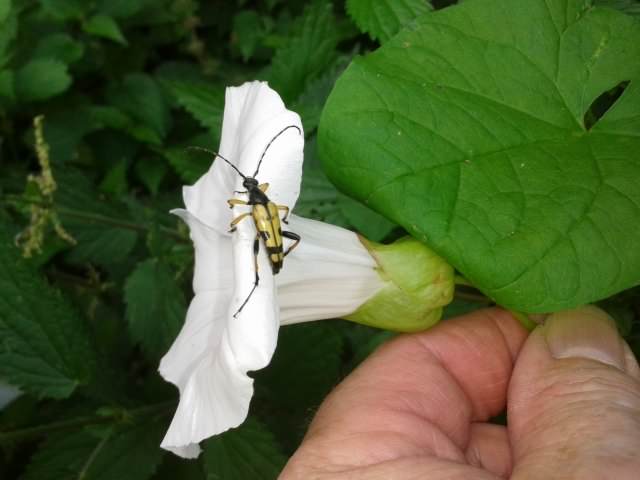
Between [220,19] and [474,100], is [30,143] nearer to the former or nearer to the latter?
[220,19]

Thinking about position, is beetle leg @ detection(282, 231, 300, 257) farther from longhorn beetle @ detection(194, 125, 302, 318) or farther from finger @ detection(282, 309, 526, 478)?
finger @ detection(282, 309, 526, 478)

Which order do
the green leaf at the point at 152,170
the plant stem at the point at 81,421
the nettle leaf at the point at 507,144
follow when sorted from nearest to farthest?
the nettle leaf at the point at 507,144, the plant stem at the point at 81,421, the green leaf at the point at 152,170

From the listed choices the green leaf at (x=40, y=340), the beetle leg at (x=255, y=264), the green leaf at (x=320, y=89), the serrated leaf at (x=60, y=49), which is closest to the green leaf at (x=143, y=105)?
the serrated leaf at (x=60, y=49)

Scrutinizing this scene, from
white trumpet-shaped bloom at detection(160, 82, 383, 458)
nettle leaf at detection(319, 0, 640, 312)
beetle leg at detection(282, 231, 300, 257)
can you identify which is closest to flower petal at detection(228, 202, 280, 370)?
white trumpet-shaped bloom at detection(160, 82, 383, 458)

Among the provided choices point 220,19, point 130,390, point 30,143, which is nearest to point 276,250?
point 130,390

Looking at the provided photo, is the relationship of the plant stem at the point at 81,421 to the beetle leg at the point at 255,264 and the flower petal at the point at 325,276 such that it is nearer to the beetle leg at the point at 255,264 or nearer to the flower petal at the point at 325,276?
the flower petal at the point at 325,276

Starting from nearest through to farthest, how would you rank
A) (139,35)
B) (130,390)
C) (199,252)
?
(199,252), (130,390), (139,35)
